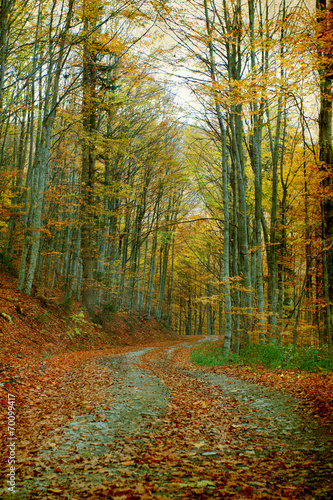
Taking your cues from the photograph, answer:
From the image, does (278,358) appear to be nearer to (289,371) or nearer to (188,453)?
(289,371)

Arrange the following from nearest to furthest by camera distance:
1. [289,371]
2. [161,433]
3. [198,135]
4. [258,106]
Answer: [161,433] → [289,371] → [258,106] → [198,135]

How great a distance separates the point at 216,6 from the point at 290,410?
452 inches

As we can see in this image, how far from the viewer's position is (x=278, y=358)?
814 cm

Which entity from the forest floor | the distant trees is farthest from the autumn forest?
the forest floor

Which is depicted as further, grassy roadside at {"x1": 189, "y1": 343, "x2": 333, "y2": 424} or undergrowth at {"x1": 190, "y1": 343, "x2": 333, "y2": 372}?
undergrowth at {"x1": 190, "y1": 343, "x2": 333, "y2": 372}

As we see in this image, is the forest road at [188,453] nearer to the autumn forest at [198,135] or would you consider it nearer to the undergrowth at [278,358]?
the undergrowth at [278,358]

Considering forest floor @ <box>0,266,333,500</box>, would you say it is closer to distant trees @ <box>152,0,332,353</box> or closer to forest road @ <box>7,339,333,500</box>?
forest road @ <box>7,339,333,500</box>

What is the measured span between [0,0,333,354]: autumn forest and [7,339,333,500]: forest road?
3.16m

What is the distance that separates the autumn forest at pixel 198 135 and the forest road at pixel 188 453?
316 centimetres

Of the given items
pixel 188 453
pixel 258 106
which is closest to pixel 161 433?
pixel 188 453

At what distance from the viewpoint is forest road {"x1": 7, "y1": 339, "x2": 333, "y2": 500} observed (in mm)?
2539

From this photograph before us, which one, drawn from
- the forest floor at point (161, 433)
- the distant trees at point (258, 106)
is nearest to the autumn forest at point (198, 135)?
the distant trees at point (258, 106)

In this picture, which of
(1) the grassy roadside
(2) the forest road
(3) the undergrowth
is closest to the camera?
(2) the forest road

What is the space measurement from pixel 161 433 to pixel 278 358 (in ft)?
17.2
